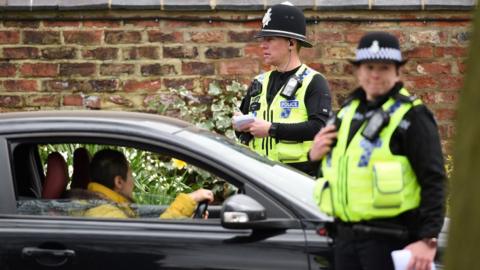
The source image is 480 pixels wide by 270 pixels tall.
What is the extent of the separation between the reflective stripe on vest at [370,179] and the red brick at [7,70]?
5883 mm

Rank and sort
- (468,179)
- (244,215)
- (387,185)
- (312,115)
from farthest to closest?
(312,115) < (244,215) < (387,185) < (468,179)

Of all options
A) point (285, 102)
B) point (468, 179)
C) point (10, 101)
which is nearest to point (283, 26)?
point (285, 102)

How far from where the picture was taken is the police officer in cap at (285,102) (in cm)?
790

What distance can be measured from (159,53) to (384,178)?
19.2ft

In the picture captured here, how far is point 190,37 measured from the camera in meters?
11.1

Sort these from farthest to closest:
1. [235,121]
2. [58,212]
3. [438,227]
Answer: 1. [235,121]
2. [58,212]
3. [438,227]

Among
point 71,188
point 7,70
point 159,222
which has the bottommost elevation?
point 159,222

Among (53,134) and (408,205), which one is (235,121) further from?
(408,205)

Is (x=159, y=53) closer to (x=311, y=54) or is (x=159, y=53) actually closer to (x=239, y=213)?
(x=311, y=54)

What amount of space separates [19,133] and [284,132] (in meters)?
2.10

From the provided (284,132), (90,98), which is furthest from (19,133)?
(90,98)

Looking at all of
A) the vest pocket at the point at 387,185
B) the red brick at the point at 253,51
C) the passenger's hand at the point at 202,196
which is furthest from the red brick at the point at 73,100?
the vest pocket at the point at 387,185

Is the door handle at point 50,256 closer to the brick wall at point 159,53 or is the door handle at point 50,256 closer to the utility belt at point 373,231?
the utility belt at point 373,231

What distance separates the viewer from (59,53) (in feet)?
36.4
